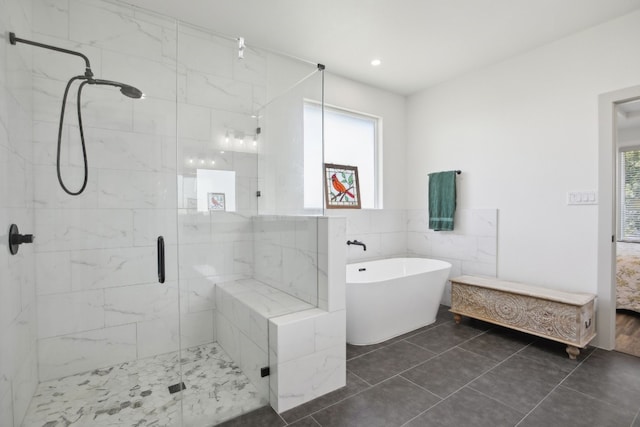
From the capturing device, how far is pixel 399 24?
2559 mm

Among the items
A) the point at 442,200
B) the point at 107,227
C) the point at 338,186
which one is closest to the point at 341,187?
the point at 338,186

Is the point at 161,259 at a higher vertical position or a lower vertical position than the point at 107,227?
lower

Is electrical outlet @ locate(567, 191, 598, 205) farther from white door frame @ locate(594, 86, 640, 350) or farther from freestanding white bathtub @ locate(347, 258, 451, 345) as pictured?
freestanding white bathtub @ locate(347, 258, 451, 345)

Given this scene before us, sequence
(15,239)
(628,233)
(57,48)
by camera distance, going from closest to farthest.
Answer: (15,239)
(57,48)
(628,233)

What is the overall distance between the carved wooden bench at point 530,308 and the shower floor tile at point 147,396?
219cm

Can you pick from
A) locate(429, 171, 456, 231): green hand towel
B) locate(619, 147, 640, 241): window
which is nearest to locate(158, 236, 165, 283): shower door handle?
locate(429, 171, 456, 231): green hand towel

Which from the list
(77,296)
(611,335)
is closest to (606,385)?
(611,335)

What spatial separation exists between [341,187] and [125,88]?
2.29m

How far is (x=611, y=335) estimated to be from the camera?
254 cm

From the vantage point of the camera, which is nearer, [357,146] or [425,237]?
[357,146]

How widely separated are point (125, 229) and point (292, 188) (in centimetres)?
117

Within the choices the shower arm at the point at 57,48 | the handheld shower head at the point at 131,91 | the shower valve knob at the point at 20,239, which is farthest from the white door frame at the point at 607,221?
the shower valve knob at the point at 20,239

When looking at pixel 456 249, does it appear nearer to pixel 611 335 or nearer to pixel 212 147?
pixel 611 335

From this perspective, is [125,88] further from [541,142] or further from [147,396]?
[541,142]
